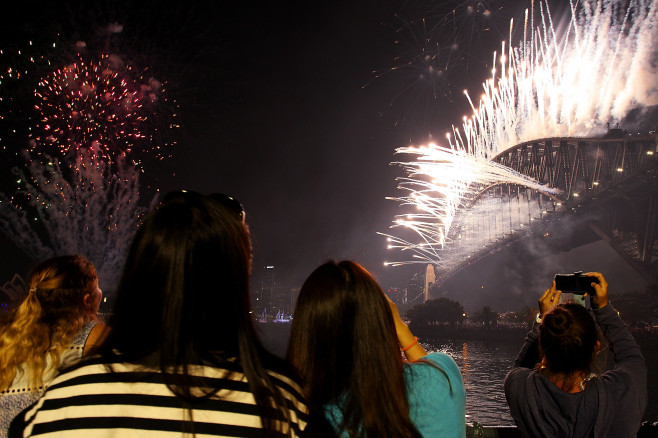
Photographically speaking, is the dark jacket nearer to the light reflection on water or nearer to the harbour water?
the harbour water

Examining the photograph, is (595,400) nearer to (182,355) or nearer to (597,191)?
(182,355)

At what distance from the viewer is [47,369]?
245 cm

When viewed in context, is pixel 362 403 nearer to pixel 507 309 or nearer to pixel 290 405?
pixel 290 405

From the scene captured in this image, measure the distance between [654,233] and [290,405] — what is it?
5248cm

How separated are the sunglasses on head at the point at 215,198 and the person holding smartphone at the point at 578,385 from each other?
1.85 metres

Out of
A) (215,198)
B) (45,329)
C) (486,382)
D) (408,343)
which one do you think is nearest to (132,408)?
(215,198)

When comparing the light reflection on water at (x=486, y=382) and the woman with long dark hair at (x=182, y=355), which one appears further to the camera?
the light reflection on water at (x=486, y=382)

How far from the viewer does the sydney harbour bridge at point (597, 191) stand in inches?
1726

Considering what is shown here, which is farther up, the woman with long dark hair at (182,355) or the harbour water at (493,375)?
the woman with long dark hair at (182,355)

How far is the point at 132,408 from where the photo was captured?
46.2 inches

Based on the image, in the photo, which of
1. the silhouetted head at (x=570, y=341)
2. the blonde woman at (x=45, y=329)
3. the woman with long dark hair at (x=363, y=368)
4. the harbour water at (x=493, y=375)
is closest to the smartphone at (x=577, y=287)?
the silhouetted head at (x=570, y=341)

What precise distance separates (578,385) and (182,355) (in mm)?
2156

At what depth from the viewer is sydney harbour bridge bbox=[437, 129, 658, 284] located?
4384 cm

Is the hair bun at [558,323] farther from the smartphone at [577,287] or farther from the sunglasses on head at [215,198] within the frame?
the sunglasses on head at [215,198]
